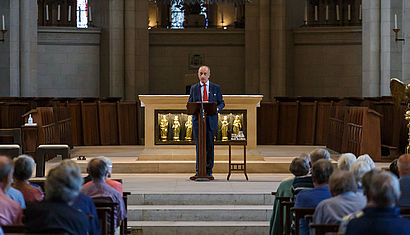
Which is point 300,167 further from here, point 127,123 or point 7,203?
point 127,123

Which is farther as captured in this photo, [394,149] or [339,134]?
[339,134]

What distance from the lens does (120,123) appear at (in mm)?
19078

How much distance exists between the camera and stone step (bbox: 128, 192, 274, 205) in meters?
10.4

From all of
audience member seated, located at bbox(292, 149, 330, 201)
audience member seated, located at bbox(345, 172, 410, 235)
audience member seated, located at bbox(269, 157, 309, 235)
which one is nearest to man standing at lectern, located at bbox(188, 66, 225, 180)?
audience member seated, located at bbox(269, 157, 309, 235)

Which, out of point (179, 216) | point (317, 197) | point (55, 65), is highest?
point (55, 65)

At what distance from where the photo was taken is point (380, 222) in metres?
4.68

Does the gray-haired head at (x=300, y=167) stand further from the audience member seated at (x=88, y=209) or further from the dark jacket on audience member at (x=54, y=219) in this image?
the dark jacket on audience member at (x=54, y=219)

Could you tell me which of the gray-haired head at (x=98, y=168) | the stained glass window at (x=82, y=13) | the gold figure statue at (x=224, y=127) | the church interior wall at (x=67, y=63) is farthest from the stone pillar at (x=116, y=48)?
the gray-haired head at (x=98, y=168)

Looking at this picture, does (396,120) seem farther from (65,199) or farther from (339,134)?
(65,199)

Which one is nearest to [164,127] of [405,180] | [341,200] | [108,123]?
[108,123]

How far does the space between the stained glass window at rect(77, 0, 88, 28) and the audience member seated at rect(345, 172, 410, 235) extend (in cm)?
2413

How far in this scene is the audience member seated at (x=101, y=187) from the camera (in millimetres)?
6691

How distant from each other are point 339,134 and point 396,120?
5.13ft

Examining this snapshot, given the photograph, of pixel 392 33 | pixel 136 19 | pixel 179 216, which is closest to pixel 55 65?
pixel 136 19
